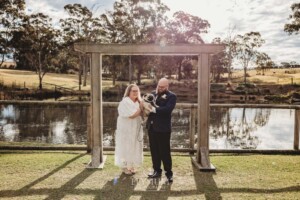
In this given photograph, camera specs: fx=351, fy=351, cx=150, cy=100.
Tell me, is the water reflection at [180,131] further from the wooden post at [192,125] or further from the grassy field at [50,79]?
the grassy field at [50,79]

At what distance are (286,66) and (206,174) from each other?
111 m

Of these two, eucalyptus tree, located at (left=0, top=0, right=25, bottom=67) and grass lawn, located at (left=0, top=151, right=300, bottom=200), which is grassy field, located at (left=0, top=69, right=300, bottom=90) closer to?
eucalyptus tree, located at (left=0, top=0, right=25, bottom=67)

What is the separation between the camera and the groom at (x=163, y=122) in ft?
19.6

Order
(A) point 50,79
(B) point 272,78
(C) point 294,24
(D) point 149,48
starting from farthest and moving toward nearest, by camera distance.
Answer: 1. (B) point 272,78
2. (A) point 50,79
3. (C) point 294,24
4. (D) point 149,48

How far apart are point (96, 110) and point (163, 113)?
5.60 ft

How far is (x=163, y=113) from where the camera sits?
5957mm

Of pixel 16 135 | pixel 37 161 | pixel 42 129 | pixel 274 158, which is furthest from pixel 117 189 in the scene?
pixel 42 129

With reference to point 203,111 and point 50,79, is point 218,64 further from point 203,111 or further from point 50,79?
point 203,111

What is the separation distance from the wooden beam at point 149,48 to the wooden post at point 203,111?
0.18m

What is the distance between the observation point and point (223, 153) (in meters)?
8.37

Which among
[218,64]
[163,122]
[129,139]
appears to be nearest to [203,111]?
[163,122]

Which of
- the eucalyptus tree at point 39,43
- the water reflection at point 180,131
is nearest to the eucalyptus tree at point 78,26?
the eucalyptus tree at point 39,43

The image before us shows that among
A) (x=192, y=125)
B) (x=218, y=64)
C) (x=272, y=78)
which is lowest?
(x=192, y=125)

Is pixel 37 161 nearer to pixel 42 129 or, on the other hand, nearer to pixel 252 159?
pixel 252 159
